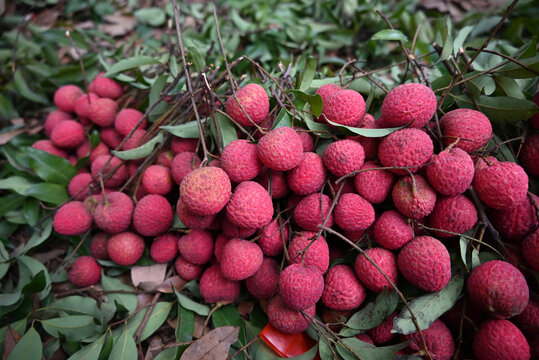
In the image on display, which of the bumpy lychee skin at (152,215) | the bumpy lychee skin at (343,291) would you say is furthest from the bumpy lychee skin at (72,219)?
the bumpy lychee skin at (343,291)

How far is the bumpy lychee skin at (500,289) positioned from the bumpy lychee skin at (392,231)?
21 cm

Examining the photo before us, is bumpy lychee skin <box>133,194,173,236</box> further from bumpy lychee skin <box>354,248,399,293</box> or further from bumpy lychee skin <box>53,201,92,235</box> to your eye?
bumpy lychee skin <box>354,248,399,293</box>

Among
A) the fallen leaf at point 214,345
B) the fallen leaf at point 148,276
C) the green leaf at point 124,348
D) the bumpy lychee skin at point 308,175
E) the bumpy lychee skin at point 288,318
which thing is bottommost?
the green leaf at point 124,348

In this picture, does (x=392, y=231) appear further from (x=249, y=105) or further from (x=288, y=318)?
(x=249, y=105)

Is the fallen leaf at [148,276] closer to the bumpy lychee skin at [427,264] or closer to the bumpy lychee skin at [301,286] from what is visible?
the bumpy lychee skin at [301,286]

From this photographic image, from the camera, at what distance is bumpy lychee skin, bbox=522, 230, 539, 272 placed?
0.87 metres

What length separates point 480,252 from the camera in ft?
3.16

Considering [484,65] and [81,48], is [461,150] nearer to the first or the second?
[484,65]

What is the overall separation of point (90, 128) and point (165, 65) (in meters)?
0.51

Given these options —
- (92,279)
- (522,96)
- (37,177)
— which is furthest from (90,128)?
(522,96)

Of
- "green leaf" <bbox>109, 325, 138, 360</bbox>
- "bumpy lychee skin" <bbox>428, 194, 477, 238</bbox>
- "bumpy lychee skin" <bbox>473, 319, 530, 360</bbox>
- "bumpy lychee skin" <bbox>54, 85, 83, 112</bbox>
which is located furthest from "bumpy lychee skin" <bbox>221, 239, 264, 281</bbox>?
"bumpy lychee skin" <bbox>54, 85, 83, 112</bbox>

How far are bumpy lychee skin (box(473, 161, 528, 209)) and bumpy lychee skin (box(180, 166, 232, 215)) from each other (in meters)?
0.74

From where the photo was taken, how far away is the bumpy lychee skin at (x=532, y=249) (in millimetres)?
867

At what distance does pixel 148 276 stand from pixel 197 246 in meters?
0.30
